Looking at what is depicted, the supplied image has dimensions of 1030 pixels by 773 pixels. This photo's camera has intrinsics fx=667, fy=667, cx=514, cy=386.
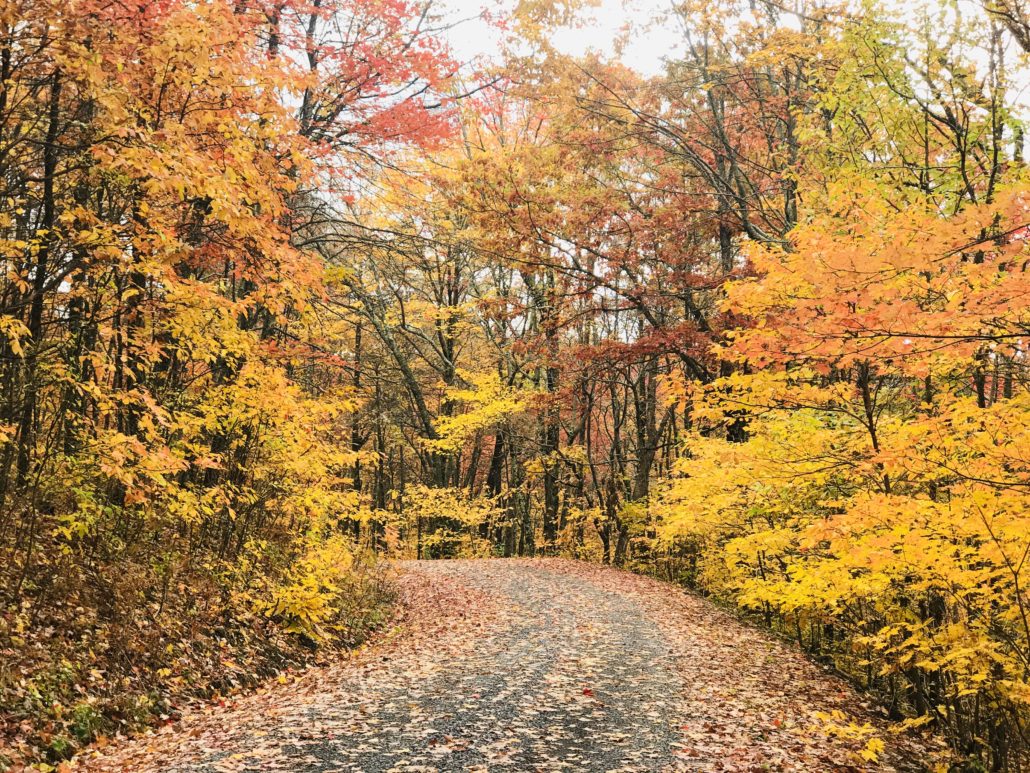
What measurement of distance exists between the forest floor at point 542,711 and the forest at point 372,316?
2.10 feet

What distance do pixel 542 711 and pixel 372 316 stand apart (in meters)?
8.99

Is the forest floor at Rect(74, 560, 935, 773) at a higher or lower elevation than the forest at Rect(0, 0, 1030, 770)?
lower

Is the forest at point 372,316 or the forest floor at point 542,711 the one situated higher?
the forest at point 372,316

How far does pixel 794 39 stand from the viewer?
9.86 m

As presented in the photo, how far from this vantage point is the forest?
5.32 meters

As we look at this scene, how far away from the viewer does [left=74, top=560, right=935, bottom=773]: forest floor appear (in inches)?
207

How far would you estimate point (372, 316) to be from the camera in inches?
532

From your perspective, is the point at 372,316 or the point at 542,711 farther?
the point at 372,316

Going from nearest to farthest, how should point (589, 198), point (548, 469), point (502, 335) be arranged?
point (589, 198), point (548, 469), point (502, 335)

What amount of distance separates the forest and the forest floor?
0.64 meters

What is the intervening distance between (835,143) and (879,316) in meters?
4.14

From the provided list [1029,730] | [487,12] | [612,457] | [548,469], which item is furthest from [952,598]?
[548,469]

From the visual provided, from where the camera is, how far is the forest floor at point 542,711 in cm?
525

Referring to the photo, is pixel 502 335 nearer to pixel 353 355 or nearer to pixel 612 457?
pixel 353 355
